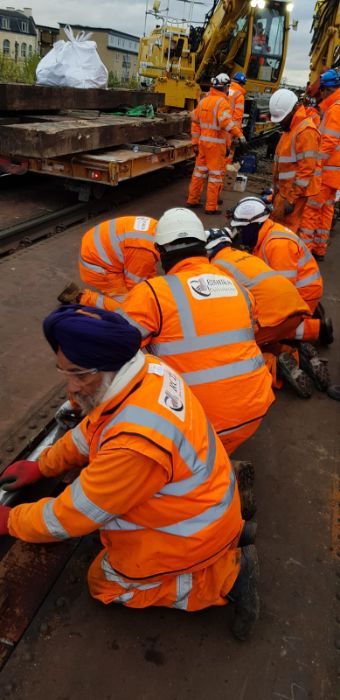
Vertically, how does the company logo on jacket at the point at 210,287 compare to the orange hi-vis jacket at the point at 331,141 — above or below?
below

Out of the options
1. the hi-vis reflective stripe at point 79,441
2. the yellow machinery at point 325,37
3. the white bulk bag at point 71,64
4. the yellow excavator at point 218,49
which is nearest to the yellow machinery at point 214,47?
the yellow excavator at point 218,49

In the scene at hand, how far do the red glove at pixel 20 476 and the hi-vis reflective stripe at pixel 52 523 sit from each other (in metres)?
0.58

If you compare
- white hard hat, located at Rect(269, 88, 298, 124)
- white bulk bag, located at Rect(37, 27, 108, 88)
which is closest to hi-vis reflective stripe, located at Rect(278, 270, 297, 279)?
white hard hat, located at Rect(269, 88, 298, 124)

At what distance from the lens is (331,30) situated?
9.86m

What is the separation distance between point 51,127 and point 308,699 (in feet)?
19.8

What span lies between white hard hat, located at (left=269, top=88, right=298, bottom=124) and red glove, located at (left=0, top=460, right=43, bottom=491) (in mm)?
4764

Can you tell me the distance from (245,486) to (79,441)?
857 millimetres

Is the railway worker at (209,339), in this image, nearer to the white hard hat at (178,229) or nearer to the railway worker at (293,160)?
the white hard hat at (178,229)

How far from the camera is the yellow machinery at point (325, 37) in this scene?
9930 millimetres

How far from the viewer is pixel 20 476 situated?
2.23 m

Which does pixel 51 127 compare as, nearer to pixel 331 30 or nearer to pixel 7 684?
pixel 7 684

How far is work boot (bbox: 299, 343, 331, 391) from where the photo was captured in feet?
11.8

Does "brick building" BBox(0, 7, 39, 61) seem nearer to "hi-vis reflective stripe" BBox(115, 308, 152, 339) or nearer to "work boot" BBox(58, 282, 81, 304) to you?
"work boot" BBox(58, 282, 81, 304)

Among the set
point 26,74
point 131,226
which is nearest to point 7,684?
point 131,226
